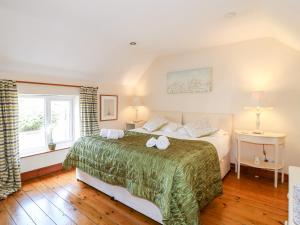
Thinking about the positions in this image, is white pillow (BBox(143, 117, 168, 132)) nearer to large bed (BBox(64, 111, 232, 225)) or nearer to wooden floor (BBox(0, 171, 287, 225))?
large bed (BBox(64, 111, 232, 225))

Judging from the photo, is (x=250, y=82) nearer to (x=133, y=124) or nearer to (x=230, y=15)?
(x=230, y=15)

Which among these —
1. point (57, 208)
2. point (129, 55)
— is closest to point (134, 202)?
point (57, 208)

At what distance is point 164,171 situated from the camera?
2.00 m

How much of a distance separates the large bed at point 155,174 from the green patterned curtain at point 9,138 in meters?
0.82

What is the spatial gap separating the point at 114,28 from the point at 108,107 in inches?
87.9

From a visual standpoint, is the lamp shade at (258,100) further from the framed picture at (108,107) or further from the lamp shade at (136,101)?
the framed picture at (108,107)

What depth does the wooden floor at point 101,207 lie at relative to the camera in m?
Result: 2.19

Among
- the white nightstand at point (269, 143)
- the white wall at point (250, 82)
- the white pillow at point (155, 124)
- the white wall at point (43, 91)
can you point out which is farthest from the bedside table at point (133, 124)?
the white nightstand at point (269, 143)

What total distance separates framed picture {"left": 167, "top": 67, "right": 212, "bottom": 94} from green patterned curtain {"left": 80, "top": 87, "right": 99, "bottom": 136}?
6.04ft

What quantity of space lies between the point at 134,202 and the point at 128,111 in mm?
3277

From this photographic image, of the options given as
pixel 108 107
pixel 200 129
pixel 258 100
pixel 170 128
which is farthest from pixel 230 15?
pixel 108 107

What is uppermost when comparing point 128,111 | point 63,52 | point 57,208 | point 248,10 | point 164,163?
point 248,10

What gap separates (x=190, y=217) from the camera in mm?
1858

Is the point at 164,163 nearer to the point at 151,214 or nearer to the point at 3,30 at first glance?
the point at 151,214
